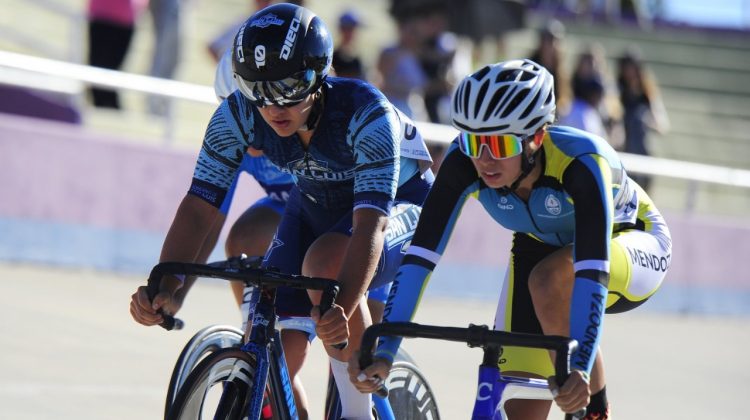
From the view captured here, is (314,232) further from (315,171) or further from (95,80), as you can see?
(95,80)

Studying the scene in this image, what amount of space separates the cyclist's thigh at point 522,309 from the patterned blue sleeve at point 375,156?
658 mm

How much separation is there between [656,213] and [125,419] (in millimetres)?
2546

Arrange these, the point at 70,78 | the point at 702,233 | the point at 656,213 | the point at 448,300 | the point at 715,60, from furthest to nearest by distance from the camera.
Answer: the point at 715,60
the point at 702,233
the point at 448,300
the point at 70,78
the point at 656,213

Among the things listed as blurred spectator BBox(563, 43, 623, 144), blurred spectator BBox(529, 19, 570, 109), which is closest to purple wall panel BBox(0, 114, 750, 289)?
blurred spectator BBox(529, 19, 570, 109)

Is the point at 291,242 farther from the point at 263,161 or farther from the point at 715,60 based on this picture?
the point at 715,60

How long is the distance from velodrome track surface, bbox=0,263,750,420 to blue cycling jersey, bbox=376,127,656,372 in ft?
7.72

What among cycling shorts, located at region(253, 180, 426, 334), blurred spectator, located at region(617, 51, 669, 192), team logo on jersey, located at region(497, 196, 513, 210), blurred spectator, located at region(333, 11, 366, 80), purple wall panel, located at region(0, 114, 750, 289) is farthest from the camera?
blurred spectator, located at region(617, 51, 669, 192)

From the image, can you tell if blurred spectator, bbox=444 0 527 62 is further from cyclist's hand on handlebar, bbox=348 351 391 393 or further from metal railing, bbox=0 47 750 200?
cyclist's hand on handlebar, bbox=348 351 391 393

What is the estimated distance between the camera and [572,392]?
3.66m

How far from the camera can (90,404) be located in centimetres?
623

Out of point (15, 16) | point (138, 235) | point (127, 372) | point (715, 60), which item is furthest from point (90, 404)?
point (715, 60)

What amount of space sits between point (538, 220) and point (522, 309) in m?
0.39

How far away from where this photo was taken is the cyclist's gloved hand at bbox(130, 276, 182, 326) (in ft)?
13.8

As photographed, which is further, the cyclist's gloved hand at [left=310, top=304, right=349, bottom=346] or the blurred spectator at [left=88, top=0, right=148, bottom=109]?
the blurred spectator at [left=88, top=0, right=148, bottom=109]
